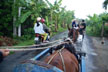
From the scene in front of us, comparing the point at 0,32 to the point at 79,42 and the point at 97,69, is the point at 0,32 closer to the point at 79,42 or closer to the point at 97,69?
the point at 79,42

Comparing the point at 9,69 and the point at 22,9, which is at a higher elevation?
the point at 22,9

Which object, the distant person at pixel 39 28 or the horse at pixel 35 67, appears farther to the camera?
the distant person at pixel 39 28

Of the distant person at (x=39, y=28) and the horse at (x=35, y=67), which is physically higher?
the distant person at (x=39, y=28)

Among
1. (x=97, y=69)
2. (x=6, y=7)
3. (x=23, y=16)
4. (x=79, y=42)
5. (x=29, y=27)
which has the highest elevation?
(x=6, y=7)

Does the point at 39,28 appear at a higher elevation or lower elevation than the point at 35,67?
higher

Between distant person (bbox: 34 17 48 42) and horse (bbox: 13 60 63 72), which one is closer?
horse (bbox: 13 60 63 72)

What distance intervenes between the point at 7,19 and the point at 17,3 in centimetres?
133

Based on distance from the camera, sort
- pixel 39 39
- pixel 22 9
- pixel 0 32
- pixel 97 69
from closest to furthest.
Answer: pixel 97 69, pixel 39 39, pixel 0 32, pixel 22 9

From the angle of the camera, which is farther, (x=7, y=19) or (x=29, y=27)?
(x=29, y=27)

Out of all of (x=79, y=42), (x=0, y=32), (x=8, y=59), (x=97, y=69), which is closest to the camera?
(x=97, y=69)

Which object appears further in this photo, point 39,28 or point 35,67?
point 39,28

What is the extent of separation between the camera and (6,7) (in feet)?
33.9

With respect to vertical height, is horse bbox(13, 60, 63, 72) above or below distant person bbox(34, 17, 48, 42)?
below

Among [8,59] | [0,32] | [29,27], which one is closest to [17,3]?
[0,32]
